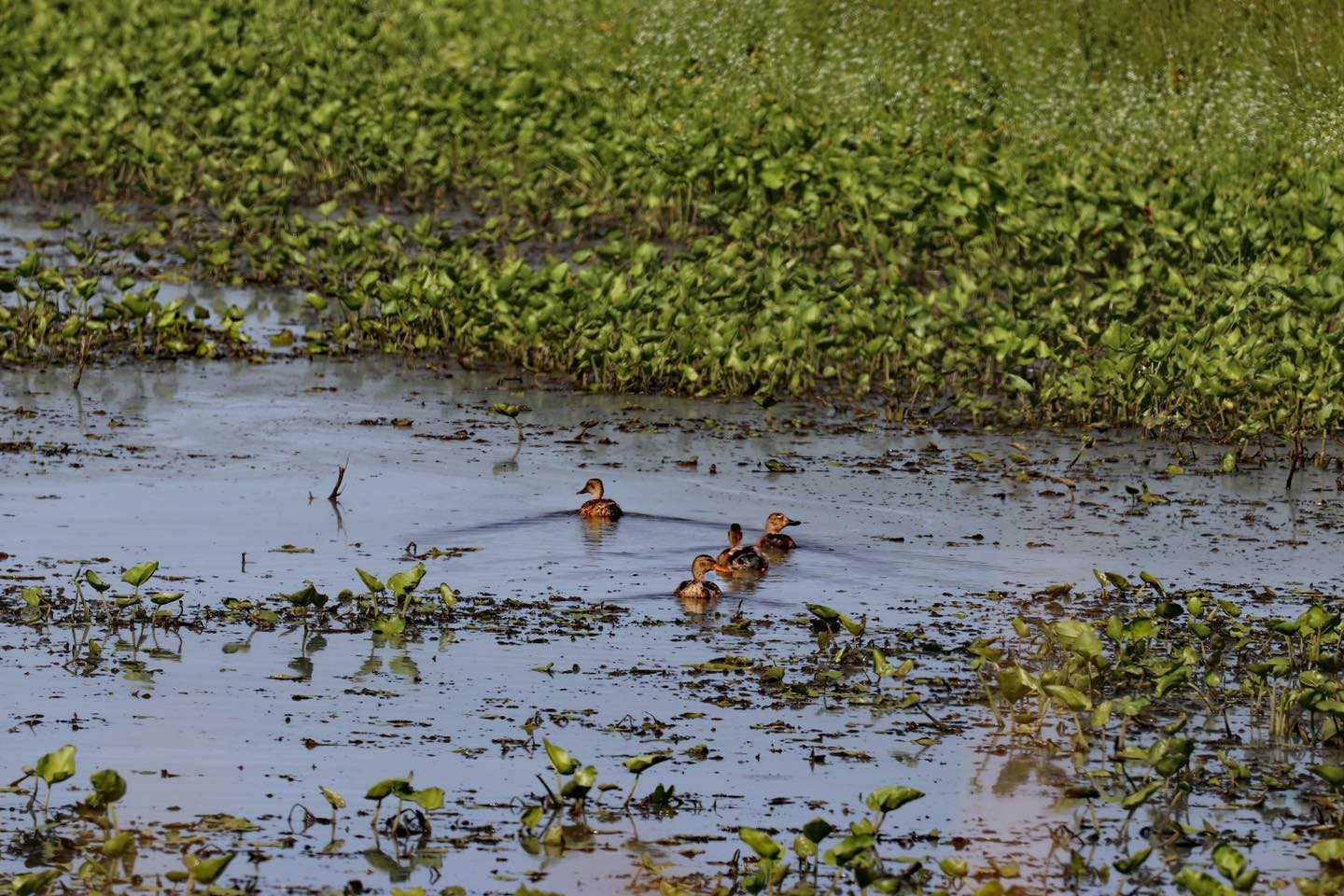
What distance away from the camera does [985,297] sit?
11.6 m

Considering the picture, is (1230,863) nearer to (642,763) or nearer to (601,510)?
(642,763)

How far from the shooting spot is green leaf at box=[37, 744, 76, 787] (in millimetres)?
5016

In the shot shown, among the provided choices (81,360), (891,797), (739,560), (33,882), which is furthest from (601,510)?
(33,882)

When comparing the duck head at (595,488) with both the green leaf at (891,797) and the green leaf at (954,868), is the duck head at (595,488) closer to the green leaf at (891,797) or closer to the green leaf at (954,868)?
the green leaf at (891,797)

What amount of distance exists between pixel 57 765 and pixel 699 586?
106 inches

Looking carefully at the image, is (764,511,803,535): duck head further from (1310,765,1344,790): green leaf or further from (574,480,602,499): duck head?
(1310,765,1344,790): green leaf

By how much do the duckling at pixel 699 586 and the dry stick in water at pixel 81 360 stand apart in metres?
4.12

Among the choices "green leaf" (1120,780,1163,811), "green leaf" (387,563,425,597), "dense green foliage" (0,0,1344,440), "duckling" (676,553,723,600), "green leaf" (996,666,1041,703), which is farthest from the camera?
"dense green foliage" (0,0,1344,440)

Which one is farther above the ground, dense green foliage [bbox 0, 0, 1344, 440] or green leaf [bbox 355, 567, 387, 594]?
dense green foliage [bbox 0, 0, 1344, 440]

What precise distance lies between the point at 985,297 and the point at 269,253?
4.36 meters

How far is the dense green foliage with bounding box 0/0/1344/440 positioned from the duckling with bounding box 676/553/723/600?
2928 mm

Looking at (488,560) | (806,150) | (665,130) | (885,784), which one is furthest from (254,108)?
(885,784)

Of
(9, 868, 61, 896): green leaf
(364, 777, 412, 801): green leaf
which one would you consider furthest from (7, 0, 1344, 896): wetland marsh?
(9, 868, 61, 896): green leaf

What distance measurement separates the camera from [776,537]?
Result: 8039 mm
